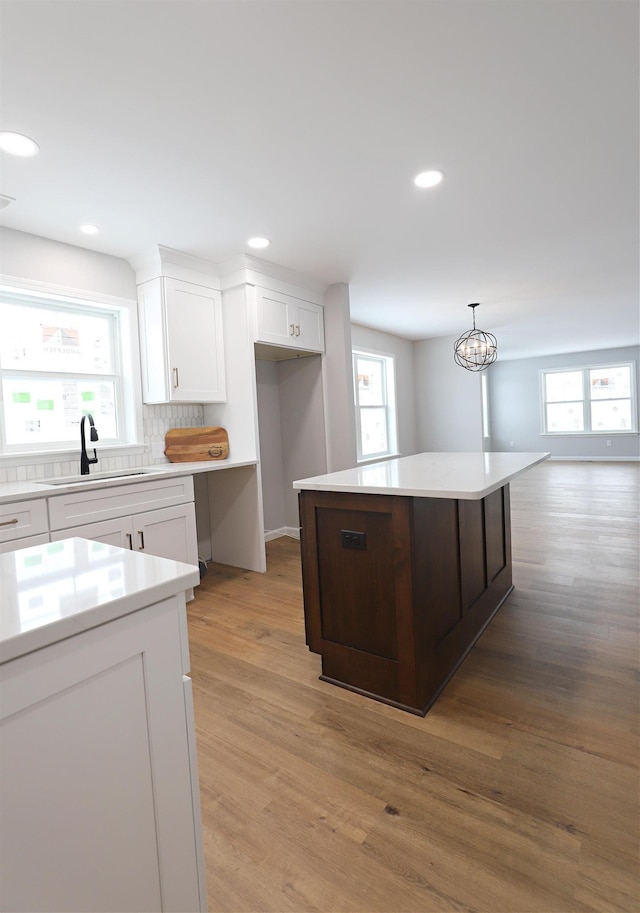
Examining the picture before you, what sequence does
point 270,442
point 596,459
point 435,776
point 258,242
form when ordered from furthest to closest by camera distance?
point 596,459
point 270,442
point 258,242
point 435,776

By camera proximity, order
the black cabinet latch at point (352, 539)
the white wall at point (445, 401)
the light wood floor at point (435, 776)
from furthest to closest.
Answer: the white wall at point (445, 401), the black cabinet latch at point (352, 539), the light wood floor at point (435, 776)

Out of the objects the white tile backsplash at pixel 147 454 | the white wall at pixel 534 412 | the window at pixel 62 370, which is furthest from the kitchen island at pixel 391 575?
the white wall at pixel 534 412

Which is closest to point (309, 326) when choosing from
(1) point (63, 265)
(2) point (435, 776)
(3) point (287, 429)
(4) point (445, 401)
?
(3) point (287, 429)

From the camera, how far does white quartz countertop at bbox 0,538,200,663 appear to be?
66cm

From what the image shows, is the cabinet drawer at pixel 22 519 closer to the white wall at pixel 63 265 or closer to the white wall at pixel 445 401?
the white wall at pixel 63 265

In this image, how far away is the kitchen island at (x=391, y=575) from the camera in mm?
1782

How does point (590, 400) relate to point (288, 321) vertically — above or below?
below

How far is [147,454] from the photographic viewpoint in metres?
3.56

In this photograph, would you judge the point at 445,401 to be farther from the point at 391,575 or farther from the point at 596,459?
the point at 391,575

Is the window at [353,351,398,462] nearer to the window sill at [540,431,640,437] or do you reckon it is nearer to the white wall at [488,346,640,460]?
the white wall at [488,346,640,460]

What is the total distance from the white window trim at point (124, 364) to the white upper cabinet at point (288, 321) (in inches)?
37.4

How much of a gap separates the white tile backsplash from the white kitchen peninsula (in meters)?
2.30

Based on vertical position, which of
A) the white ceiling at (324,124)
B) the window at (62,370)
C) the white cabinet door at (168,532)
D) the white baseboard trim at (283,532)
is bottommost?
the white baseboard trim at (283,532)

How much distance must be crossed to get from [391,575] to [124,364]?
8.91ft
